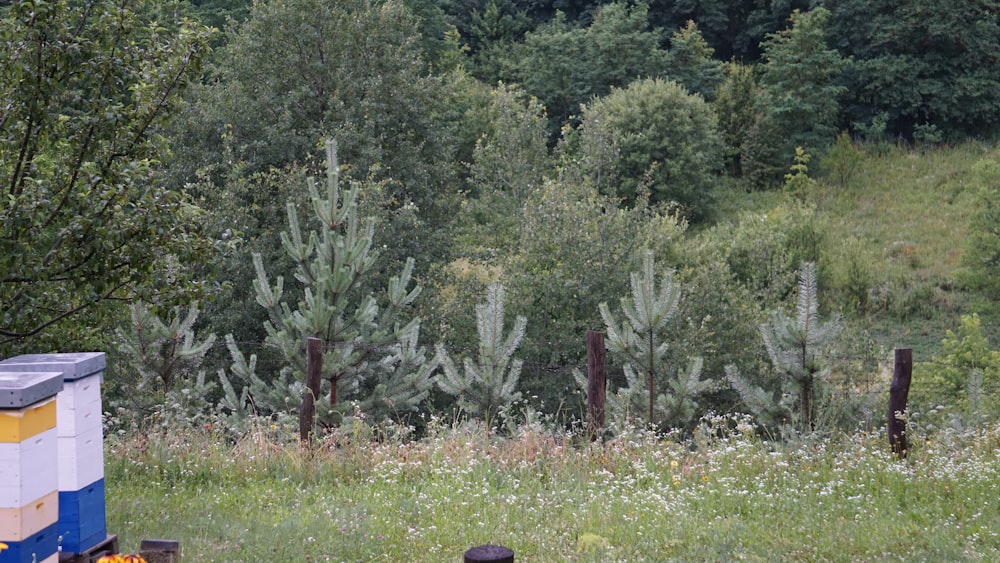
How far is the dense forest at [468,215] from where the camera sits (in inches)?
280

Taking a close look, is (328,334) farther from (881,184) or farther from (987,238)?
(881,184)

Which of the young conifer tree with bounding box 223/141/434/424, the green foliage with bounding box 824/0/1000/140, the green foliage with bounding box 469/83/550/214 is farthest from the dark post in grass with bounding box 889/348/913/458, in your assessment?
the green foliage with bounding box 824/0/1000/140

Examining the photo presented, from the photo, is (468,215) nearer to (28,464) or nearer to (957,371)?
(957,371)

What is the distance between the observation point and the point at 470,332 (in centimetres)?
1936

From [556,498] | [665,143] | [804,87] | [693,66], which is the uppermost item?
[693,66]

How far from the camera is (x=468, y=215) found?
25.7 meters

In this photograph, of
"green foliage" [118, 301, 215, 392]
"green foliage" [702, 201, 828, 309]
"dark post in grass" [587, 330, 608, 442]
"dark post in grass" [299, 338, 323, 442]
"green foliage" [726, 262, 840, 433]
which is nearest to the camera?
"dark post in grass" [299, 338, 323, 442]

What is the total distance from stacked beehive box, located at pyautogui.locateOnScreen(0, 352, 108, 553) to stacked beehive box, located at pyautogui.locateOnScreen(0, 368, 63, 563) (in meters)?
0.24

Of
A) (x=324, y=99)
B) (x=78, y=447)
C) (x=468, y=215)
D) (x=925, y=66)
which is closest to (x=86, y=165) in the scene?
(x=78, y=447)

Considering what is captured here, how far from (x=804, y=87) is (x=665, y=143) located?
992 cm

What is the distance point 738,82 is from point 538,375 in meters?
29.7

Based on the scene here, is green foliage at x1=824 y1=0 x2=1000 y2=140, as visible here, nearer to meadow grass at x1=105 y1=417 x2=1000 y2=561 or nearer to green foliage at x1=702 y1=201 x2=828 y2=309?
green foliage at x1=702 y1=201 x2=828 y2=309

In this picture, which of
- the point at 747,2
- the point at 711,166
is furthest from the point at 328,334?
the point at 747,2

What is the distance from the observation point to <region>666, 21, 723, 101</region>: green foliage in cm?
4466
